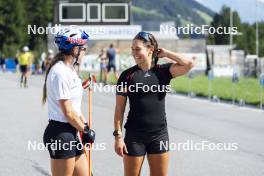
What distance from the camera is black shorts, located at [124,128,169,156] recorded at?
21.3ft

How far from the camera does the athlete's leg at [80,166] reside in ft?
21.1

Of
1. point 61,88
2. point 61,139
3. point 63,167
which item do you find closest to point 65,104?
point 61,88

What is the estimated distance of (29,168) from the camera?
34.2 feet

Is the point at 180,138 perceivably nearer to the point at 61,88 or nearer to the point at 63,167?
the point at 63,167

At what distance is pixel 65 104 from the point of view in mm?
6035

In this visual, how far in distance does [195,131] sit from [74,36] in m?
9.15

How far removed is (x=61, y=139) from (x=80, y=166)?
412 mm

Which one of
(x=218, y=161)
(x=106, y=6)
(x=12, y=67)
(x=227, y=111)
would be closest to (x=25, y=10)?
(x=12, y=67)

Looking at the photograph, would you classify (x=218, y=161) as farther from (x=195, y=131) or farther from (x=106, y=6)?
(x=106, y=6)

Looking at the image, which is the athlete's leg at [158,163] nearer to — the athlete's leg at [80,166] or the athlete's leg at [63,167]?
the athlete's leg at [80,166]

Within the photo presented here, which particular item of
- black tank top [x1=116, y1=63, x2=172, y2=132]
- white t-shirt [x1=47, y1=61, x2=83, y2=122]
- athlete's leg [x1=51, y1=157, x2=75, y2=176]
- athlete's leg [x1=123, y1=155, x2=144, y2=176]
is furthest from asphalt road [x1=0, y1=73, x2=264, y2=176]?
white t-shirt [x1=47, y1=61, x2=83, y2=122]

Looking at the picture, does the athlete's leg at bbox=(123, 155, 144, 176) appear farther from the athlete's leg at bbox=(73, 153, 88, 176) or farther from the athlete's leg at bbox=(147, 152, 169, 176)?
the athlete's leg at bbox=(73, 153, 88, 176)

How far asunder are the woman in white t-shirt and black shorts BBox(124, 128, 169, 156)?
16.2 inches

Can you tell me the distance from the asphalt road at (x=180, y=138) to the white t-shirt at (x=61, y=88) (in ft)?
12.3
